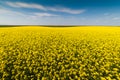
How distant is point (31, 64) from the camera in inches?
340

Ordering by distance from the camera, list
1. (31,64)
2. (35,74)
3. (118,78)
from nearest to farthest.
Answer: (118,78)
(35,74)
(31,64)

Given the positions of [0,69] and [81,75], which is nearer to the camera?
[81,75]

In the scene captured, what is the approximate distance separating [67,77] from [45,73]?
1.42 meters

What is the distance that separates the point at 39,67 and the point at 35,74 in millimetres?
596

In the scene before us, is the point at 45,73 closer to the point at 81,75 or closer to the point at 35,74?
the point at 35,74

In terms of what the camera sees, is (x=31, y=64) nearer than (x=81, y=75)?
No

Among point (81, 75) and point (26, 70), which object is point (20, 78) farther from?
point (81, 75)

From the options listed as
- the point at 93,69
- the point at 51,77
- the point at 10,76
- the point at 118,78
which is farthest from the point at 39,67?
the point at 118,78

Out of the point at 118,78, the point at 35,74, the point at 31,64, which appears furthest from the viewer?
the point at 31,64

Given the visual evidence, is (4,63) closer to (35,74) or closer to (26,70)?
(26,70)

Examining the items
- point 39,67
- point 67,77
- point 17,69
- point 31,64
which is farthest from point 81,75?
point 17,69

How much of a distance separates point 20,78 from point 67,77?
289cm

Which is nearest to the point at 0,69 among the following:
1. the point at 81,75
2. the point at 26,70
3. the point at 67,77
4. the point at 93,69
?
the point at 26,70

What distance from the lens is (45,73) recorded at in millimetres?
7621
